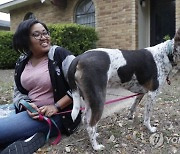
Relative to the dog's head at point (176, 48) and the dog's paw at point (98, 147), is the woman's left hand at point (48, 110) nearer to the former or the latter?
the dog's paw at point (98, 147)

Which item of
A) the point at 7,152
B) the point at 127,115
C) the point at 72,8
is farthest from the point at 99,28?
the point at 7,152

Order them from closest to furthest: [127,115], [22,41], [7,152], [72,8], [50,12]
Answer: [7,152] → [22,41] → [127,115] → [72,8] → [50,12]

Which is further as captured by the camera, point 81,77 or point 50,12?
point 50,12

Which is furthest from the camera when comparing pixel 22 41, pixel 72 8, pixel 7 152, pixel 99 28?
pixel 72 8

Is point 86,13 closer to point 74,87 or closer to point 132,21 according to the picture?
point 132,21

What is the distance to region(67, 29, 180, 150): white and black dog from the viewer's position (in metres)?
2.95

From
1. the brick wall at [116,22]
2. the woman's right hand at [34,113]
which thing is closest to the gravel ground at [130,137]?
the woman's right hand at [34,113]

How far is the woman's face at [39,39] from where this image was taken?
3.33 m

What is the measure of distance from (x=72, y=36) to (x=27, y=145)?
7481 millimetres

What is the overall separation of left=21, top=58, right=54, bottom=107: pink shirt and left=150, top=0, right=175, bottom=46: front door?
750 cm

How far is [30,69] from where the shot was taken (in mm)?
3469

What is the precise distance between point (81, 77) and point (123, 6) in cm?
770

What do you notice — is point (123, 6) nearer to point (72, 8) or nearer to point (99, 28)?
point (99, 28)

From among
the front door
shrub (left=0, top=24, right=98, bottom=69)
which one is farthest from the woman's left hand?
the front door
